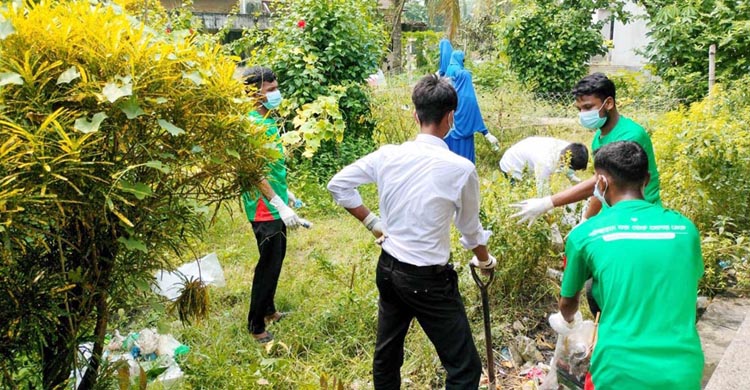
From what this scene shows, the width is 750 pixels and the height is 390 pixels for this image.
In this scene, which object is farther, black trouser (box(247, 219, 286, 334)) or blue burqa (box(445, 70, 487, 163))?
blue burqa (box(445, 70, 487, 163))

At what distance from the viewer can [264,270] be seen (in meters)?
3.71

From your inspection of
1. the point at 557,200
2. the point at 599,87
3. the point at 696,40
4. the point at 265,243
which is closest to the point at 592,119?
the point at 599,87

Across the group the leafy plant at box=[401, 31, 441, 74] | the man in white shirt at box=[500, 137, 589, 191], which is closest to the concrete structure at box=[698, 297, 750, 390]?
the man in white shirt at box=[500, 137, 589, 191]

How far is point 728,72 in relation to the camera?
8.52 metres

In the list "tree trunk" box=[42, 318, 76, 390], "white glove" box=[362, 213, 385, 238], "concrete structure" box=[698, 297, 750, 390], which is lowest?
"concrete structure" box=[698, 297, 750, 390]

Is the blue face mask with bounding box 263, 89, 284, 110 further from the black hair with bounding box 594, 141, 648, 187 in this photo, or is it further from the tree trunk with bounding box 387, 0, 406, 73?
the tree trunk with bounding box 387, 0, 406, 73

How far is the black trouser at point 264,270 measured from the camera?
3.66 m

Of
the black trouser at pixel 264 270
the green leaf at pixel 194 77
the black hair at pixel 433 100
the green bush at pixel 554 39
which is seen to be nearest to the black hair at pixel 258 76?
the black trouser at pixel 264 270

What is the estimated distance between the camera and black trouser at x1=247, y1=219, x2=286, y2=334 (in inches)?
144

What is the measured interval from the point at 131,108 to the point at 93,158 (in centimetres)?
20

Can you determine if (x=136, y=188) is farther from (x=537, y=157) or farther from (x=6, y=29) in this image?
(x=537, y=157)

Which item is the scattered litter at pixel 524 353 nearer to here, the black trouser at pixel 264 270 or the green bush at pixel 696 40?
the black trouser at pixel 264 270

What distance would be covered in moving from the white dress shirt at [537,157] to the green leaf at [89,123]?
11.1 feet

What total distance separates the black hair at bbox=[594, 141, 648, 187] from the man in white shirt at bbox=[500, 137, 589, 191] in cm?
190
